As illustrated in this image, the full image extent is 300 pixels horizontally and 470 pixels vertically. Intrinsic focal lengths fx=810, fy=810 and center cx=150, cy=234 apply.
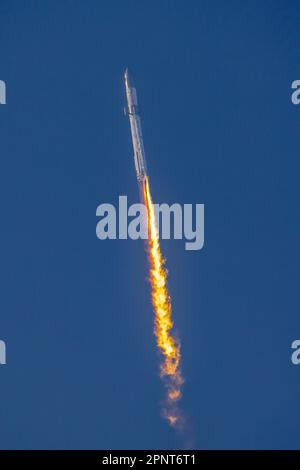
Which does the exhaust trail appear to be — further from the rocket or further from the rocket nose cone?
the rocket nose cone

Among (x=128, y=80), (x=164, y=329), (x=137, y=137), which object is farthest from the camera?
(x=164, y=329)

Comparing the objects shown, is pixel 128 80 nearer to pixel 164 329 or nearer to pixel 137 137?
pixel 137 137

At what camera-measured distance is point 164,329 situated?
27641mm

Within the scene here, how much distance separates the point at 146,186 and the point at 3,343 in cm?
758

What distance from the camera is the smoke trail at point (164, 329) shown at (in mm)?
27438

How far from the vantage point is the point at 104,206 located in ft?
93.0

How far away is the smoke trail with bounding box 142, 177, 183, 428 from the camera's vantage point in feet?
90.0
